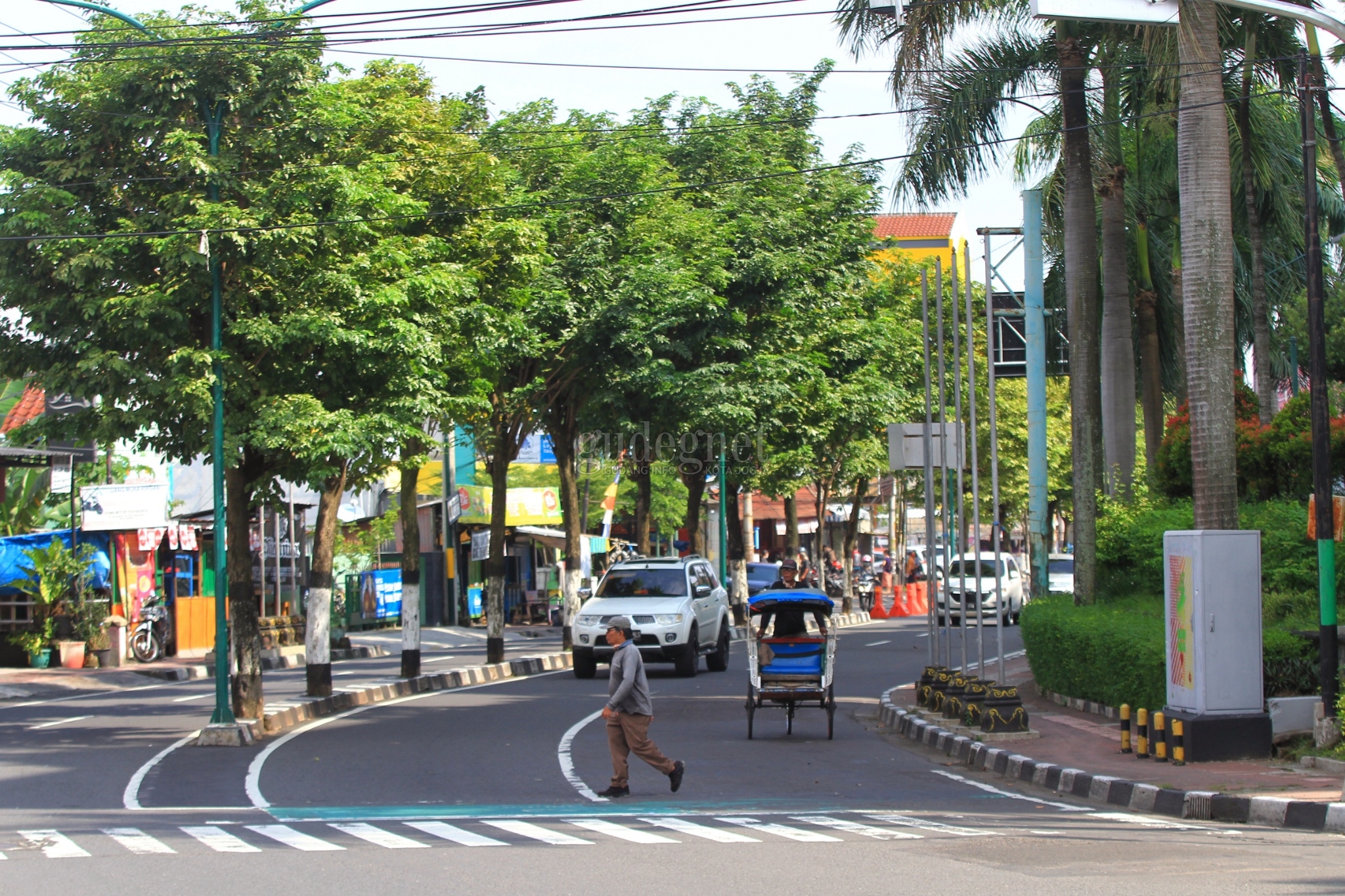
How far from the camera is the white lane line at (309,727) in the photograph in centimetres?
1315

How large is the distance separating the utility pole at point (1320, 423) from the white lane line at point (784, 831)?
5.40 m

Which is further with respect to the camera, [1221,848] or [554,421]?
[554,421]

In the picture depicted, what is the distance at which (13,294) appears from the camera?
57.5ft

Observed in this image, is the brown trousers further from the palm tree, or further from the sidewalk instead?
the palm tree

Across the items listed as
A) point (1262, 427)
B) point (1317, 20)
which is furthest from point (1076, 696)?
point (1317, 20)

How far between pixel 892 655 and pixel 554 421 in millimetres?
8755

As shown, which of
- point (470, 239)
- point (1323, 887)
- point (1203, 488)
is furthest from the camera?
point (470, 239)

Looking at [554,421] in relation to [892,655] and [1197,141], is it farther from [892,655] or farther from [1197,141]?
[1197,141]

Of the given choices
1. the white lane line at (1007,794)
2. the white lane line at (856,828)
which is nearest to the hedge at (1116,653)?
the white lane line at (1007,794)

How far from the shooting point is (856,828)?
10453 millimetres

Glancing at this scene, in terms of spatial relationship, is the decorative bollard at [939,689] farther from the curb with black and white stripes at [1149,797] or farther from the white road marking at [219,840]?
the white road marking at [219,840]

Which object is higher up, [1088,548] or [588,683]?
[1088,548]


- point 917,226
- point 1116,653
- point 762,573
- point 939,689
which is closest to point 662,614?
point 939,689

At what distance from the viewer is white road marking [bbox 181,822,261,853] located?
972 centimetres
